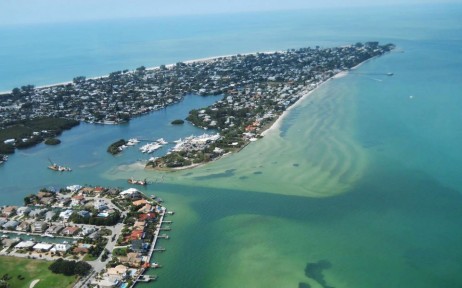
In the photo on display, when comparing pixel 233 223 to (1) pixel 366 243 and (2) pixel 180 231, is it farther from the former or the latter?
(1) pixel 366 243

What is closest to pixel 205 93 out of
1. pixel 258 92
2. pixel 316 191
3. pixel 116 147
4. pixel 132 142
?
pixel 258 92

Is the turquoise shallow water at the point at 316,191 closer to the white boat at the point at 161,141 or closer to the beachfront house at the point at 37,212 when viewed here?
the white boat at the point at 161,141

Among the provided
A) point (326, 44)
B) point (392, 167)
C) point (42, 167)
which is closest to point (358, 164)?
point (392, 167)

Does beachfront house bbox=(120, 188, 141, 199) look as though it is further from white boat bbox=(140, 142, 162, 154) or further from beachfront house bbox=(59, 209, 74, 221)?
white boat bbox=(140, 142, 162, 154)

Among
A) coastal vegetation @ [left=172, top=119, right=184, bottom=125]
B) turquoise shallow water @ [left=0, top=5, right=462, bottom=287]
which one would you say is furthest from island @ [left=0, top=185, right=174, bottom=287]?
coastal vegetation @ [left=172, top=119, right=184, bottom=125]

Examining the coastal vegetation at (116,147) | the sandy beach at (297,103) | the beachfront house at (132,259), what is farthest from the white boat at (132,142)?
the beachfront house at (132,259)

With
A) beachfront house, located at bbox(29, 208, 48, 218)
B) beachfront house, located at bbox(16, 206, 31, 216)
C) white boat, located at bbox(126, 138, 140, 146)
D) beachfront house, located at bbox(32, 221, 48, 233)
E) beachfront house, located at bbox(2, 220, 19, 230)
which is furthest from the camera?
white boat, located at bbox(126, 138, 140, 146)
